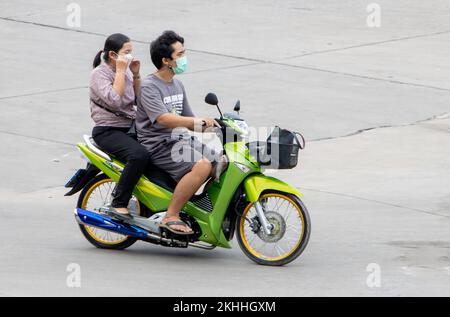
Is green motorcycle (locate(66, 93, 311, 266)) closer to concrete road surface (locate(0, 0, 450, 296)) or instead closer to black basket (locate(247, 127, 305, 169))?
black basket (locate(247, 127, 305, 169))

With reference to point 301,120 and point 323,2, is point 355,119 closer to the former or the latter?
point 301,120

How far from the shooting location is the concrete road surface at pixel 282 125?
8.55m

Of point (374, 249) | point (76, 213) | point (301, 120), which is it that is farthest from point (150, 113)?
point (301, 120)

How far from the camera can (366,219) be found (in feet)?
33.8

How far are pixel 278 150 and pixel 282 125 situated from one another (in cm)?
484

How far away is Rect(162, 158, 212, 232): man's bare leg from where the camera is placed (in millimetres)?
8727

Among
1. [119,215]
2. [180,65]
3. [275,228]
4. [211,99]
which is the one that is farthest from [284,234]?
[180,65]

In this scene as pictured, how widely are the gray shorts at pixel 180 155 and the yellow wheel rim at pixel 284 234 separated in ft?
1.67

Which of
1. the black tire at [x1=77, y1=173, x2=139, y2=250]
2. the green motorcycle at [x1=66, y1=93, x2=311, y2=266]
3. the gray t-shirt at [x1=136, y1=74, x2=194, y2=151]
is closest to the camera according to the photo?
the green motorcycle at [x1=66, y1=93, x2=311, y2=266]

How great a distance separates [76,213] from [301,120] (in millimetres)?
5012

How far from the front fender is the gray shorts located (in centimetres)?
32

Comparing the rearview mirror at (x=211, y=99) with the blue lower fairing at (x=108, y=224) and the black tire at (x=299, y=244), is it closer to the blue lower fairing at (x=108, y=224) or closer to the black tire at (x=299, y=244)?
the black tire at (x=299, y=244)

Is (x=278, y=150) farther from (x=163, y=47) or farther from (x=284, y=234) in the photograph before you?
(x=163, y=47)

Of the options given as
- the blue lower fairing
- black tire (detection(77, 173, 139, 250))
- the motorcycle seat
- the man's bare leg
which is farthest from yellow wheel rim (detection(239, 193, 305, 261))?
black tire (detection(77, 173, 139, 250))
